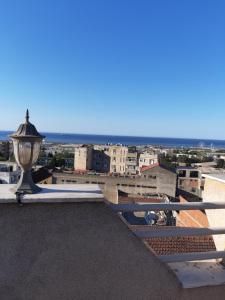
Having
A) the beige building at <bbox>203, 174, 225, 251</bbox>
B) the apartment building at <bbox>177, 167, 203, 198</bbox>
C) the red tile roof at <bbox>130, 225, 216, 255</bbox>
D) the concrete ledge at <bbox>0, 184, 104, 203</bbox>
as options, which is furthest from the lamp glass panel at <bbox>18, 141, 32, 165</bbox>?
the apartment building at <bbox>177, 167, 203, 198</bbox>

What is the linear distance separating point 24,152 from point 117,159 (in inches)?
2239

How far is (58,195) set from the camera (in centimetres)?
211

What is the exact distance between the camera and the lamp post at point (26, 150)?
2.11m

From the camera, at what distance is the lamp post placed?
2113 mm

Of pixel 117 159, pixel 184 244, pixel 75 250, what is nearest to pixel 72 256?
pixel 75 250

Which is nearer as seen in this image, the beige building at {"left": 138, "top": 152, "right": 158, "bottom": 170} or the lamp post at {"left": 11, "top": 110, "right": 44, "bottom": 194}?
the lamp post at {"left": 11, "top": 110, "right": 44, "bottom": 194}

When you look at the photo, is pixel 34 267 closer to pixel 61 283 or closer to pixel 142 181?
Answer: pixel 61 283

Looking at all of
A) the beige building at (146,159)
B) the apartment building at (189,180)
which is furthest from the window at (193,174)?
the beige building at (146,159)

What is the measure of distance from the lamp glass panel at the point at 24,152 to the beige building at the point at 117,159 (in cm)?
5505

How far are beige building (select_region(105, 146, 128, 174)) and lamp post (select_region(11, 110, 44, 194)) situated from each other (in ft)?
181

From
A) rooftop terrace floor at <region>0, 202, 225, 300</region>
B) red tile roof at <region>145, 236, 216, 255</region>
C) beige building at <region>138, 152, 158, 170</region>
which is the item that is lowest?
beige building at <region>138, 152, 158, 170</region>

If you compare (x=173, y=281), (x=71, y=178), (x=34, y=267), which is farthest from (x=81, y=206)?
(x=71, y=178)

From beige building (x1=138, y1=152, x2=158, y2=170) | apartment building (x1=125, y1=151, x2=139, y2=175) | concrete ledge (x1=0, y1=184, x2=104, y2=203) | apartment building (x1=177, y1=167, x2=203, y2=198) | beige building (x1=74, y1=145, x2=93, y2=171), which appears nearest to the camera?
concrete ledge (x1=0, y1=184, x2=104, y2=203)

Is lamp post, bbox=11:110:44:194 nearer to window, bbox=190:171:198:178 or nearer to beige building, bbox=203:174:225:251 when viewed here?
beige building, bbox=203:174:225:251
